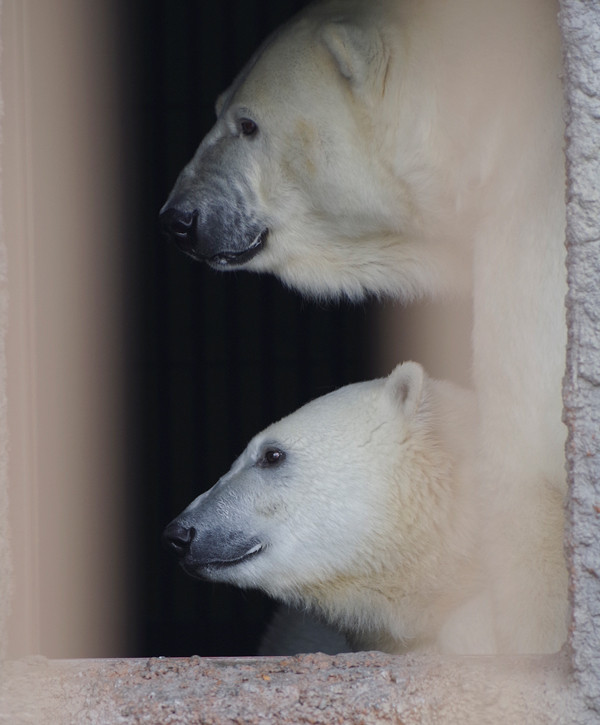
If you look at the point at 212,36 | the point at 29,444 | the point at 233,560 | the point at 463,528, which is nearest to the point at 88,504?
the point at 233,560

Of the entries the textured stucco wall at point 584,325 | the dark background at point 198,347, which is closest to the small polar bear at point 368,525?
the textured stucco wall at point 584,325

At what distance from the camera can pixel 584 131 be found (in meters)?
1.50

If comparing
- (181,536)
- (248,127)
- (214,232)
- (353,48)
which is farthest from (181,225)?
(181,536)

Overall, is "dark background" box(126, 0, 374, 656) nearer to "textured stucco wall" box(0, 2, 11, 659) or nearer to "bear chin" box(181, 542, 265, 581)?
"bear chin" box(181, 542, 265, 581)

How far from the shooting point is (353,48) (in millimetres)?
2096

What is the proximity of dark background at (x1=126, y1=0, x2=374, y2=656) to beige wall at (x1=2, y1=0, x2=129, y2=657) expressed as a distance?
551 mm

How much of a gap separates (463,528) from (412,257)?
622 mm

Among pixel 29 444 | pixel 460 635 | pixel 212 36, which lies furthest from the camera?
pixel 212 36

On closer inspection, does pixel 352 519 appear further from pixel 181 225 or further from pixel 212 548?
pixel 181 225

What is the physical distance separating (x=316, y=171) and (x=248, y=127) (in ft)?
0.67

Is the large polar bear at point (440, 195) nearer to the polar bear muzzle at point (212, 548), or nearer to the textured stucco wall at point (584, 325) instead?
the textured stucco wall at point (584, 325)

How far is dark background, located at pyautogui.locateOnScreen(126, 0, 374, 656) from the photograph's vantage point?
3.95m

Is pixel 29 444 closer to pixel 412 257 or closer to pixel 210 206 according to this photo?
pixel 210 206

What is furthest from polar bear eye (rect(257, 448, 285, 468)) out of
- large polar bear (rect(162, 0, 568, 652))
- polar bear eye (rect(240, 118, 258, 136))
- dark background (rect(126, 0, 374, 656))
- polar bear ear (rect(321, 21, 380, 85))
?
dark background (rect(126, 0, 374, 656))
